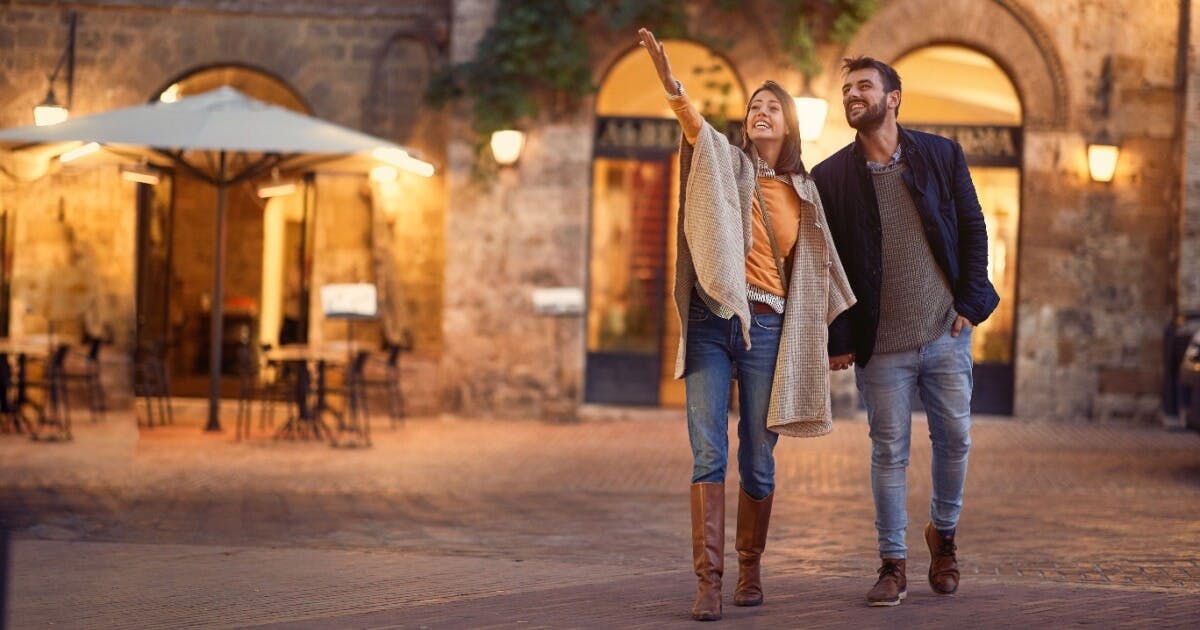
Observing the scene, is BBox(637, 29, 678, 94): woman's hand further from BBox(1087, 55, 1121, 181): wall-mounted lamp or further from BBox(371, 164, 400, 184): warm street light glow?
BBox(1087, 55, 1121, 181): wall-mounted lamp

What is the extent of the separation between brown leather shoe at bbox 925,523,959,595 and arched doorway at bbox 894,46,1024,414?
9914 mm

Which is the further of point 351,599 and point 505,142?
point 505,142

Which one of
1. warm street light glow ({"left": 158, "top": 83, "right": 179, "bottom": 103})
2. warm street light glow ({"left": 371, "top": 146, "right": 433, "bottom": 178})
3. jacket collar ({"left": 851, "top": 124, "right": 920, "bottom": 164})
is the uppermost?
warm street light glow ({"left": 158, "top": 83, "right": 179, "bottom": 103})

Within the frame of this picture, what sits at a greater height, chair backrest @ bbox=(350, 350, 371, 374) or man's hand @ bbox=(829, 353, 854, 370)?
man's hand @ bbox=(829, 353, 854, 370)

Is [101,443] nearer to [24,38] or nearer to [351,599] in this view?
[24,38]

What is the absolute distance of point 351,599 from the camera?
5.96 m

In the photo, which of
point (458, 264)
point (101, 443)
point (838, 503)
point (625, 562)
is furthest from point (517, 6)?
point (625, 562)

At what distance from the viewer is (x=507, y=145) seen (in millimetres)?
15469

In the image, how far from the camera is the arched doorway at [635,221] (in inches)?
625

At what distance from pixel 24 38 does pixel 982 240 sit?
1307cm

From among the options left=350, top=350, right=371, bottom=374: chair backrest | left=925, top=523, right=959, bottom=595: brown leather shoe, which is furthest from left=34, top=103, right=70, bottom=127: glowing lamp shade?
left=925, top=523, right=959, bottom=595: brown leather shoe

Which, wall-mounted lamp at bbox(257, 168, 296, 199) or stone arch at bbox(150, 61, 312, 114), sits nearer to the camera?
wall-mounted lamp at bbox(257, 168, 296, 199)

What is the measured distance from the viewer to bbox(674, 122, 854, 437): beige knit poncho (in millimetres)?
5484

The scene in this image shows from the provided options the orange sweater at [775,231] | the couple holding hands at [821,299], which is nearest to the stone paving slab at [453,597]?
the couple holding hands at [821,299]
